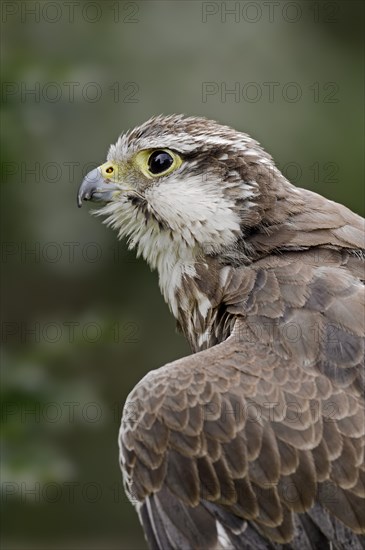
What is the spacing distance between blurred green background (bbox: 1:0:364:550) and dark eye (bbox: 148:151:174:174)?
1.95ft

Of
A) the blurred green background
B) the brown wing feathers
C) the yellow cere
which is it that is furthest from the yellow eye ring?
the brown wing feathers

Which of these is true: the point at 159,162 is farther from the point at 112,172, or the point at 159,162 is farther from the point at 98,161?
the point at 98,161

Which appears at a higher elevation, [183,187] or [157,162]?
[157,162]

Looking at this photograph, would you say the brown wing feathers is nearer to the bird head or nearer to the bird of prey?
the bird of prey

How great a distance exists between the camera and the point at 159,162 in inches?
196

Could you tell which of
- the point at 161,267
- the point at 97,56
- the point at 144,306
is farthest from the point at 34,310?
the point at 161,267

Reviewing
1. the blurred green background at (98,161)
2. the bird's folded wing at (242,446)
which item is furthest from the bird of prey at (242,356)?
the blurred green background at (98,161)

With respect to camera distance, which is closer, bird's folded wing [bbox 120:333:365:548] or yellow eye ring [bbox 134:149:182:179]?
bird's folded wing [bbox 120:333:365:548]

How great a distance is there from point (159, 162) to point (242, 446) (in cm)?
153

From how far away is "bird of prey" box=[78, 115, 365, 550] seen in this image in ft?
13.3

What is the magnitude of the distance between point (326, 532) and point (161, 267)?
1563mm

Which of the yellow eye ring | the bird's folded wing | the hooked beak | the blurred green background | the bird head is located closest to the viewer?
the bird's folded wing

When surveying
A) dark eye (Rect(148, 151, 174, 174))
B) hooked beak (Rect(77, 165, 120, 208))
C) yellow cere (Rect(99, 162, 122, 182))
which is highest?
dark eye (Rect(148, 151, 174, 174))

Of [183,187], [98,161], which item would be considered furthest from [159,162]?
[98,161]
